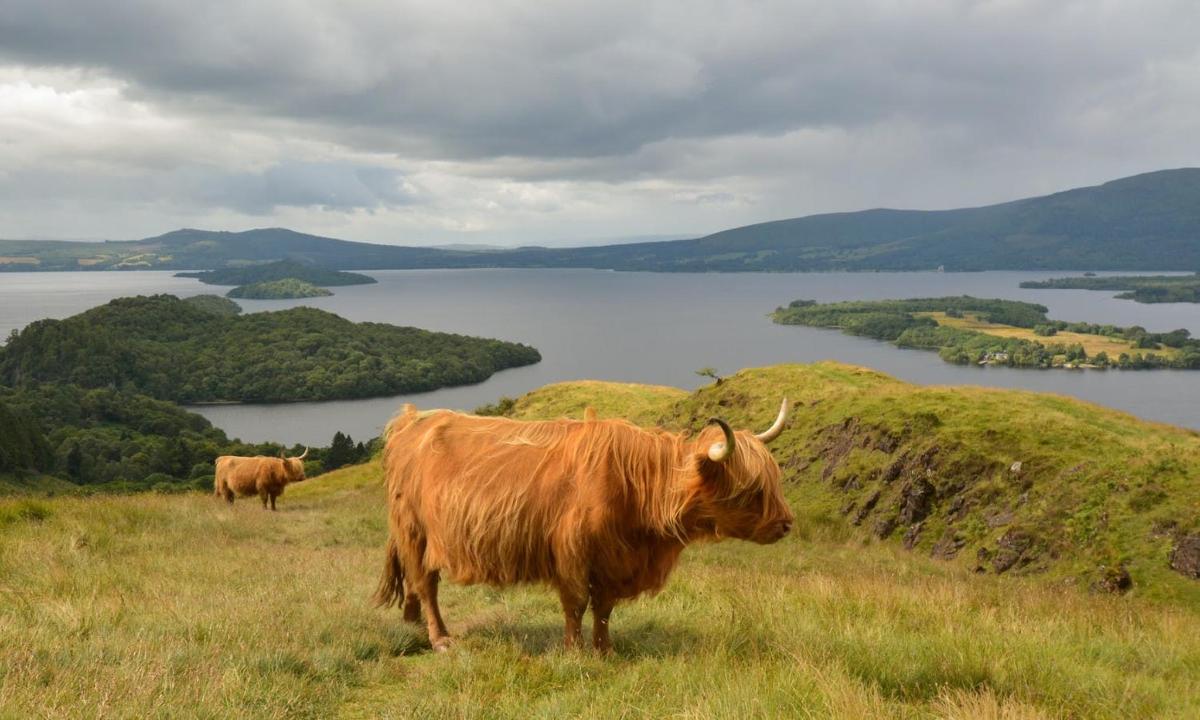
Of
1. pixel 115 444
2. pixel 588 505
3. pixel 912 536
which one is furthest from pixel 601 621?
pixel 115 444

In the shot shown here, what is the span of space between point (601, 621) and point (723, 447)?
1.64 metres

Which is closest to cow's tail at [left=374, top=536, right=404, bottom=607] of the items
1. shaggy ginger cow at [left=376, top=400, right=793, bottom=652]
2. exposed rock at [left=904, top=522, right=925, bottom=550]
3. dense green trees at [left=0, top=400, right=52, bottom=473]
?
shaggy ginger cow at [left=376, top=400, right=793, bottom=652]

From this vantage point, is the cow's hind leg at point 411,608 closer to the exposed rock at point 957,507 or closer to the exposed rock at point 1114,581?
the exposed rock at point 1114,581

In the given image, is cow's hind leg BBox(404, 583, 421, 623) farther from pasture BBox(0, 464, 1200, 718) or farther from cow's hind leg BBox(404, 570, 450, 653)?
cow's hind leg BBox(404, 570, 450, 653)

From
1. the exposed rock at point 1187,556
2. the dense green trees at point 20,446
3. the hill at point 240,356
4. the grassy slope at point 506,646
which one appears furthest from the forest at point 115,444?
the exposed rock at point 1187,556

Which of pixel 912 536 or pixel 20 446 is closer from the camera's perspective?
pixel 912 536

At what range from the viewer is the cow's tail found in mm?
7430

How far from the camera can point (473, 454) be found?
21.9ft

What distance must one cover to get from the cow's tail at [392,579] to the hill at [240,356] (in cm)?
14498

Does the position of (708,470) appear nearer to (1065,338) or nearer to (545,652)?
(545,652)

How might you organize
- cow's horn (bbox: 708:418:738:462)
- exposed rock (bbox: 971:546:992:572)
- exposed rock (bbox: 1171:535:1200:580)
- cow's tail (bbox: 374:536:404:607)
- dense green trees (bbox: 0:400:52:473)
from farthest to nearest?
1. dense green trees (bbox: 0:400:52:473)
2. exposed rock (bbox: 971:546:992:572)
3. exposed rock (bbox: 1171:535:1200:580)
4. cow's tail (bbox: 374:536:404:607)
5. cow's horn (bbox: 708:418:738:462)

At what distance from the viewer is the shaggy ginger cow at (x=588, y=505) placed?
19.5 feet

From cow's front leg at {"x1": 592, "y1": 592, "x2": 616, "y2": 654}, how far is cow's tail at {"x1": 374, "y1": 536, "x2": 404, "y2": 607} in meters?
2.25

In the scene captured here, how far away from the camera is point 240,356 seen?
158 meters
